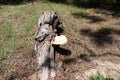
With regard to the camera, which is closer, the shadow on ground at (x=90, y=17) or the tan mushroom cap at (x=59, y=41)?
the tan mushroom cap at (x=59, y=41)

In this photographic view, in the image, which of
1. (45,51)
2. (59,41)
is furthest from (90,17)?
(45,51)

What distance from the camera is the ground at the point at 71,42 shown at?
20.6 ft

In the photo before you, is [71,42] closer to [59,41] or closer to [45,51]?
[59,41]

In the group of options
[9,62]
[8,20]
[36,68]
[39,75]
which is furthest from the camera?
[8,20]

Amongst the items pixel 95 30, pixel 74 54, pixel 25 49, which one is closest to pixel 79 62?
pixel 74 54

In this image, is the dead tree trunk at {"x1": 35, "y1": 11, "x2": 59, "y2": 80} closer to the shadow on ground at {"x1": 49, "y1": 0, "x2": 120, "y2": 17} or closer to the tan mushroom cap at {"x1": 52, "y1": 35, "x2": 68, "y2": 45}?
the tan mushroom cap at {"x1": 52, "y1": 35, "x2": 68, "y2": 45}

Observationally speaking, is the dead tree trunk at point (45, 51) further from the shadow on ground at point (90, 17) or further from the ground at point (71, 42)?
the shadow on ground at point (90, 17)

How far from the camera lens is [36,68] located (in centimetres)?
627

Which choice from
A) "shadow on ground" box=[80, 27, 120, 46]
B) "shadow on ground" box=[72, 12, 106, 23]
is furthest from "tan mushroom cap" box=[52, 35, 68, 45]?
"shadow on ground" box=[72, 12, 106, 23]

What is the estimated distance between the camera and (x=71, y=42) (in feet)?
25.4

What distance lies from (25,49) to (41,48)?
1064 mm

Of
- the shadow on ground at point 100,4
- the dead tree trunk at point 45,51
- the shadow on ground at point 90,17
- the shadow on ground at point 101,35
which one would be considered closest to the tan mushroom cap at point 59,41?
the dead tree trunk at point 45,51

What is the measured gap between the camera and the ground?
248 inches

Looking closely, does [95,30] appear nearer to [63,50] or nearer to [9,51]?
[63,50]
